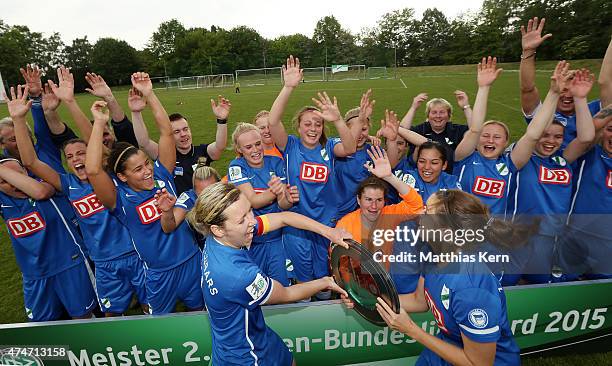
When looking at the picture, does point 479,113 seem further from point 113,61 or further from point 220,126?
point 113,61

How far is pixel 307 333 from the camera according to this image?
125 inches

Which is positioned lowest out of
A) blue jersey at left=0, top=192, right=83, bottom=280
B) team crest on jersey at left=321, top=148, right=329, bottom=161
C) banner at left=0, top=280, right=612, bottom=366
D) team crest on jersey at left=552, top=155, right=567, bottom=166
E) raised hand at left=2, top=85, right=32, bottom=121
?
banner at left=0, top=280, right=612, bottom=366

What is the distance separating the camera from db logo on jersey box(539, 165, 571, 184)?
3760 millimetres

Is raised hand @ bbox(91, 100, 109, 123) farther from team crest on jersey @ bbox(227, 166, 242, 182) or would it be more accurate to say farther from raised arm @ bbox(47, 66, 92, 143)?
team crest on jersey @ bbox(227, 166, 242, 182)

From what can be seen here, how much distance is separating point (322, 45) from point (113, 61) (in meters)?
48.3

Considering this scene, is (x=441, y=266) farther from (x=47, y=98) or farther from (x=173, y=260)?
(x=47, y=98)

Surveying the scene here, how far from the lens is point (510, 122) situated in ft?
49.2

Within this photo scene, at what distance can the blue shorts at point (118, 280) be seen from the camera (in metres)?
3.56

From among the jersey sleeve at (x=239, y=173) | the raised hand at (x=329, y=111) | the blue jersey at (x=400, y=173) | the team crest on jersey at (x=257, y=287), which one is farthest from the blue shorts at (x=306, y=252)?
the team crest on jersey at (x=257, y=287)

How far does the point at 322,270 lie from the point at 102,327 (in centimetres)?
235

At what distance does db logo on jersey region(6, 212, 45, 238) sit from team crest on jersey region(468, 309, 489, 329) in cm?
393

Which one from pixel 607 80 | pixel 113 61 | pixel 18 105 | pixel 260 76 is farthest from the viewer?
pixel 113 61

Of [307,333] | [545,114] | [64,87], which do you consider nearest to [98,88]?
[64,87]

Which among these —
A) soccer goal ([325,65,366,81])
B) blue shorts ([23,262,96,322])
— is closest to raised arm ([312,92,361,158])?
blue shorts ([23,262,96,322])
